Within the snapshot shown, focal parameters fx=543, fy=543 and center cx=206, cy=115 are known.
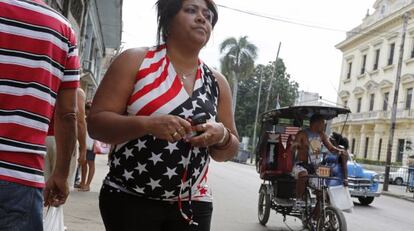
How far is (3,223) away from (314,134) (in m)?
6.39

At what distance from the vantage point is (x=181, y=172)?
2.29 m

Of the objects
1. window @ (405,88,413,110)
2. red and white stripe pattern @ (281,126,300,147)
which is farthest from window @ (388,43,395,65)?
red and white stripe pattern @ (281,126,300,147)

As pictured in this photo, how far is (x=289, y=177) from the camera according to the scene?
8.72 meters

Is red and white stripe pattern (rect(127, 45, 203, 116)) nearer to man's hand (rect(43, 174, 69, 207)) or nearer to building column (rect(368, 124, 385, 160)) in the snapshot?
man's hand (rect(43, 174, 69, 207))

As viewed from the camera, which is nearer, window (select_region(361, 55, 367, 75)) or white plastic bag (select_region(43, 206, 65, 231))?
white plastic bag (select_region(43, 206, 65, 231))

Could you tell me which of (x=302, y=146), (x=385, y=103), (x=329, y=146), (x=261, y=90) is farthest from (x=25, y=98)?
(x=261, y=90)

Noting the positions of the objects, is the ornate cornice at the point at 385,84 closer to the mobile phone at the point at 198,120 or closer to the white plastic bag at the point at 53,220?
the white plastic bag at the point at 53,220

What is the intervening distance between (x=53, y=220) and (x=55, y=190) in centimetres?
69

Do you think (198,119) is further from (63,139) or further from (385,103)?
(385,103)

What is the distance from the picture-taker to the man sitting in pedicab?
25.4ft

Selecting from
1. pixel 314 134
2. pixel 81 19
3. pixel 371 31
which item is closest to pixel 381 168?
pixel 371 31

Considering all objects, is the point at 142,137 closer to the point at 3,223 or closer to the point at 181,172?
the point at 181,172

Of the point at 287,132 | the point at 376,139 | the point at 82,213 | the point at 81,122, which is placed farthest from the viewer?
the point at 376,139

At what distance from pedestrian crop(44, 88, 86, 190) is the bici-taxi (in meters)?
3.04
